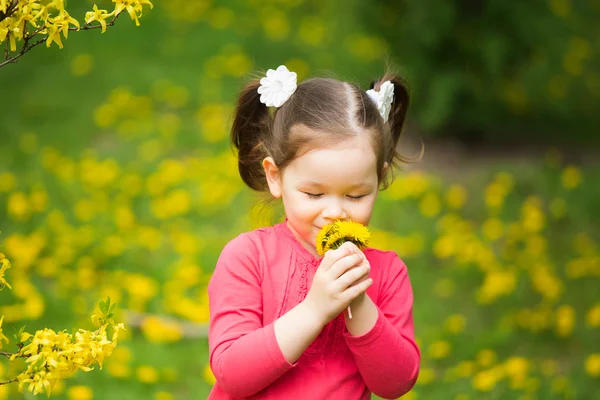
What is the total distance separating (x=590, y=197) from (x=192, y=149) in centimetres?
294

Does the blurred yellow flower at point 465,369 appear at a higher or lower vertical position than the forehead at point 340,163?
lower

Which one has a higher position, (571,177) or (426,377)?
(426,377)

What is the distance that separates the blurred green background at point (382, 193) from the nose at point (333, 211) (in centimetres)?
60

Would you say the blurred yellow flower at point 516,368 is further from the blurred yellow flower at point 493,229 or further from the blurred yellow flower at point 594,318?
the blurred yellow flower at point 493,229

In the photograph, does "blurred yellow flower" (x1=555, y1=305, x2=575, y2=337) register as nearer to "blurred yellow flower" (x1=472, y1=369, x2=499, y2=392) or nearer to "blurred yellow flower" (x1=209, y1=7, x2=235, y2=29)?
"blurred yellow flower" (x1=472, y1=369, x2=499, y2=392)

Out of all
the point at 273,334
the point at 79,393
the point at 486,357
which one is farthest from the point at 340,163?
the point at 486,357

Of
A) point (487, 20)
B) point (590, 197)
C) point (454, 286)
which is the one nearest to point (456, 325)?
point (454, 286)

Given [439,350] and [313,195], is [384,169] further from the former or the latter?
[439,350]

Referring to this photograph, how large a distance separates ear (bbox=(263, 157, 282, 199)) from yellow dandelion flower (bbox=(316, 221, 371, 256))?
26 centimetres

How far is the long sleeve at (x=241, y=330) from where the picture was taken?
1970 mm

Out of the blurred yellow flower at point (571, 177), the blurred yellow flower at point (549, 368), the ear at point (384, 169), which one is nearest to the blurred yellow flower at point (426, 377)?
the blurred yellow flower at point (549, 368)

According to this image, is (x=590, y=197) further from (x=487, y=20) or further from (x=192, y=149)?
(x=192, y=149)

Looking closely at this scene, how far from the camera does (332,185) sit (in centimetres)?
203

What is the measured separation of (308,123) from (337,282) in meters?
0.43
